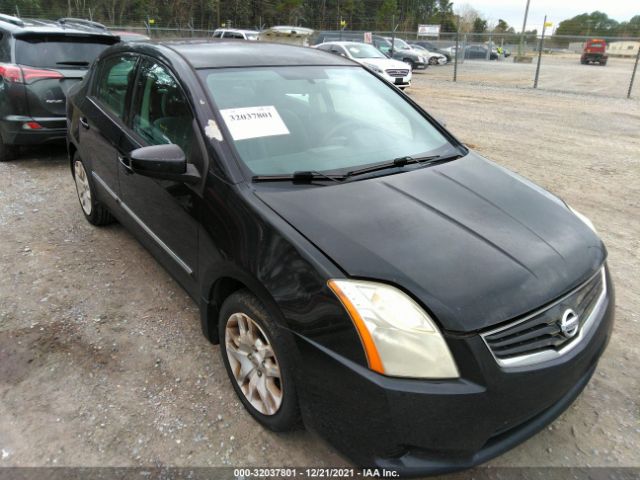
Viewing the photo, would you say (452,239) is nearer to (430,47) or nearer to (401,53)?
(401,53)

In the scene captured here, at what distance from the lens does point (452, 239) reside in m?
2.00

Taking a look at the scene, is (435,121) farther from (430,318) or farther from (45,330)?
(45,330)

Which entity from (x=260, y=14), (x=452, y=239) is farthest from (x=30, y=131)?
(x=260, y=14)

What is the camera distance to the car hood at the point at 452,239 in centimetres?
175

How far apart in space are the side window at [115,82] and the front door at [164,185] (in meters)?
0.20

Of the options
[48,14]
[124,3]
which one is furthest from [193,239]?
[124,3]

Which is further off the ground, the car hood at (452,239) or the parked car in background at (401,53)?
the parked car in background at (401,53)

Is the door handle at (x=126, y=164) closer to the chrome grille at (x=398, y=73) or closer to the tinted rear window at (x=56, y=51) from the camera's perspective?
the tinted rear window at (x=56, y=51)

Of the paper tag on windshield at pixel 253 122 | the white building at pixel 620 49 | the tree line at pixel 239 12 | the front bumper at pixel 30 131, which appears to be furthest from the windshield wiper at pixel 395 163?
the white building at pixel 620 49

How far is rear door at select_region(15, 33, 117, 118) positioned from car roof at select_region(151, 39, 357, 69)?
3.00 meters

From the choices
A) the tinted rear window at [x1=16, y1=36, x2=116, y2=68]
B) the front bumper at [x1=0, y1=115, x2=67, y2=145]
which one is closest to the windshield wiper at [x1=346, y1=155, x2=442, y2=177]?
the front bumper at [x1=0, y1=115, x2=67, y2=145]

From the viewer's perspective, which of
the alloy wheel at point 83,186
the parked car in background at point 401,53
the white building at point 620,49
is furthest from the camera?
the white building at point 620,49

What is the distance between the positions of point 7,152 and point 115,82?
3576mm

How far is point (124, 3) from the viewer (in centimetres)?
3631
